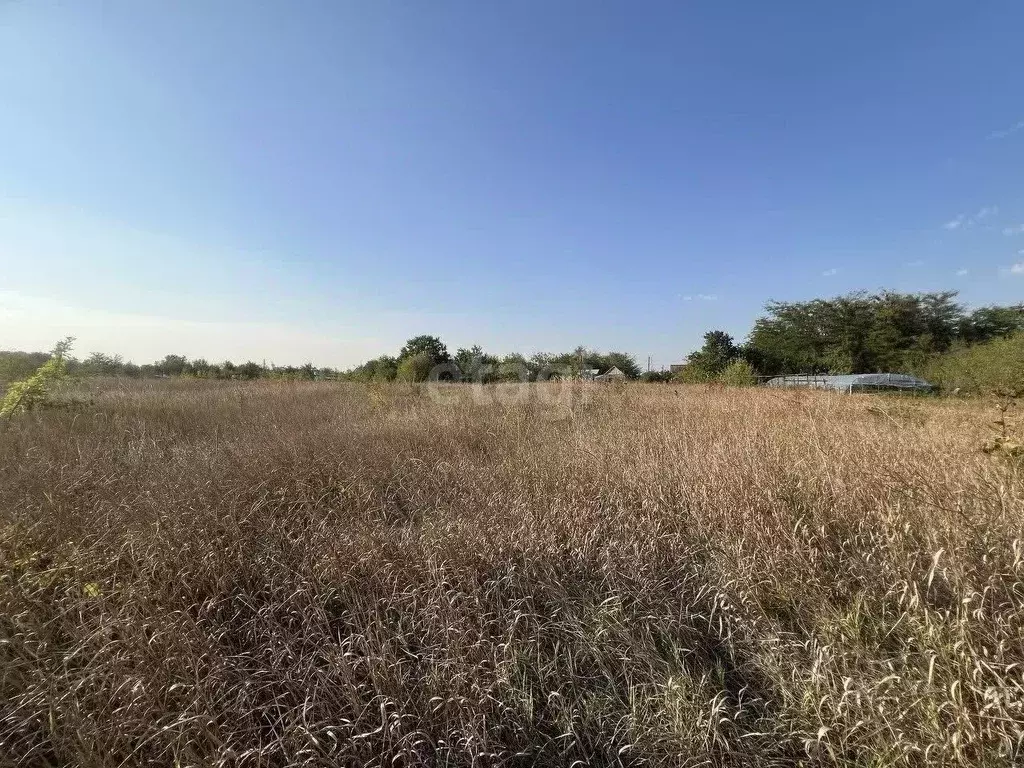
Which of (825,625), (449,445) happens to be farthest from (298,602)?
(449,445)

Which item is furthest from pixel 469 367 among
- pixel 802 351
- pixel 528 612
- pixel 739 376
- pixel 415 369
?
pixel 802 351

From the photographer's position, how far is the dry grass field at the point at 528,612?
46.7 inches

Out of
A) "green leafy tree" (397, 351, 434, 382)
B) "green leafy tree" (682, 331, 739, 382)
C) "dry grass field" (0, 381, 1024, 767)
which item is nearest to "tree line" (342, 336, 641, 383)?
"green leafy tree" (397, 351, 434, 382)

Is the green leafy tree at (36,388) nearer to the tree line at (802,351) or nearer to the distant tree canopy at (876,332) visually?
the tree line at (802,351)

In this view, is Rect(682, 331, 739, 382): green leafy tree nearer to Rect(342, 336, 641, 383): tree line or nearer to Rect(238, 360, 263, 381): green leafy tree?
Rect(342, 336, 641, 383): tree line

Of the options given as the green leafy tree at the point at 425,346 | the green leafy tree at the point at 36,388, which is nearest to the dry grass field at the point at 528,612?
the green leafy tree at the point at 36,388

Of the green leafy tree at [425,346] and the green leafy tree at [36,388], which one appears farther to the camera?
the green leafy tree at [425,346]

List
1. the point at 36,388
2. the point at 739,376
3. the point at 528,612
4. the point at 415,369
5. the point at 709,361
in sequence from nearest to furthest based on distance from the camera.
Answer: the point at 528,612, the point at 36,388, the point at 739,376, the point at 415,369, the point at 709,361

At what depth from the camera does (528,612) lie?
5.64 ft

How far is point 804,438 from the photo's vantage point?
350 centimetres

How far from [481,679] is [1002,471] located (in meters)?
3.26

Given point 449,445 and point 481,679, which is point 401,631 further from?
point 449,445

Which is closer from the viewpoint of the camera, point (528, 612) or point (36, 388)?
point (528, 612)

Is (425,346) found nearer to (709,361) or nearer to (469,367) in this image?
(469,367)
